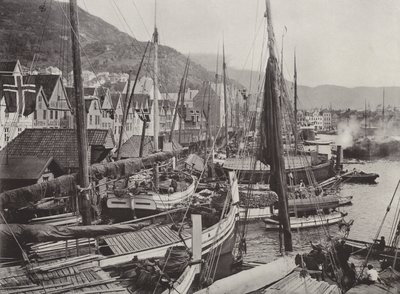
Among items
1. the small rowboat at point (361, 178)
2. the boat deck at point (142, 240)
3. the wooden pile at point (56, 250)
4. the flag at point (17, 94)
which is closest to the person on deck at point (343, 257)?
the boat deck at point (142, 240)


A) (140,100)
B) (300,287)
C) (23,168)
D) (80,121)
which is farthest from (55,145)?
(140,100)

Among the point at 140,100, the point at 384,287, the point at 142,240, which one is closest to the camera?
the point at 384,287

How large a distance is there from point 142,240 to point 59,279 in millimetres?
8435

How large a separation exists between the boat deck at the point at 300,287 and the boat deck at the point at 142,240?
8413 mm

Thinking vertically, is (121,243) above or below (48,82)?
below

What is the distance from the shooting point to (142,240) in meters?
21.2

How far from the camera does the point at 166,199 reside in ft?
112

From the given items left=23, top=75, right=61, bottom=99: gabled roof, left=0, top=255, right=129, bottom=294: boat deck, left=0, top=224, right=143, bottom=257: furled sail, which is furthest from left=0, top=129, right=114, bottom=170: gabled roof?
left=0, top=224, right=143, bottom=257: furled sail

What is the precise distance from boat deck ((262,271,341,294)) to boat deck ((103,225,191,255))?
8.41 meters

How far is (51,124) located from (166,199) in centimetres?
2831

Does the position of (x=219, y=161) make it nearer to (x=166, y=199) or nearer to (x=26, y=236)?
(x=166, y=199)

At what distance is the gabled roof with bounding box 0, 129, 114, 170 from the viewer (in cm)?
3584

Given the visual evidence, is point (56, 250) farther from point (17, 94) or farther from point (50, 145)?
point (50, 145)

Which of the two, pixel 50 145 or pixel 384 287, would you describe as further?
pixel 50 145
